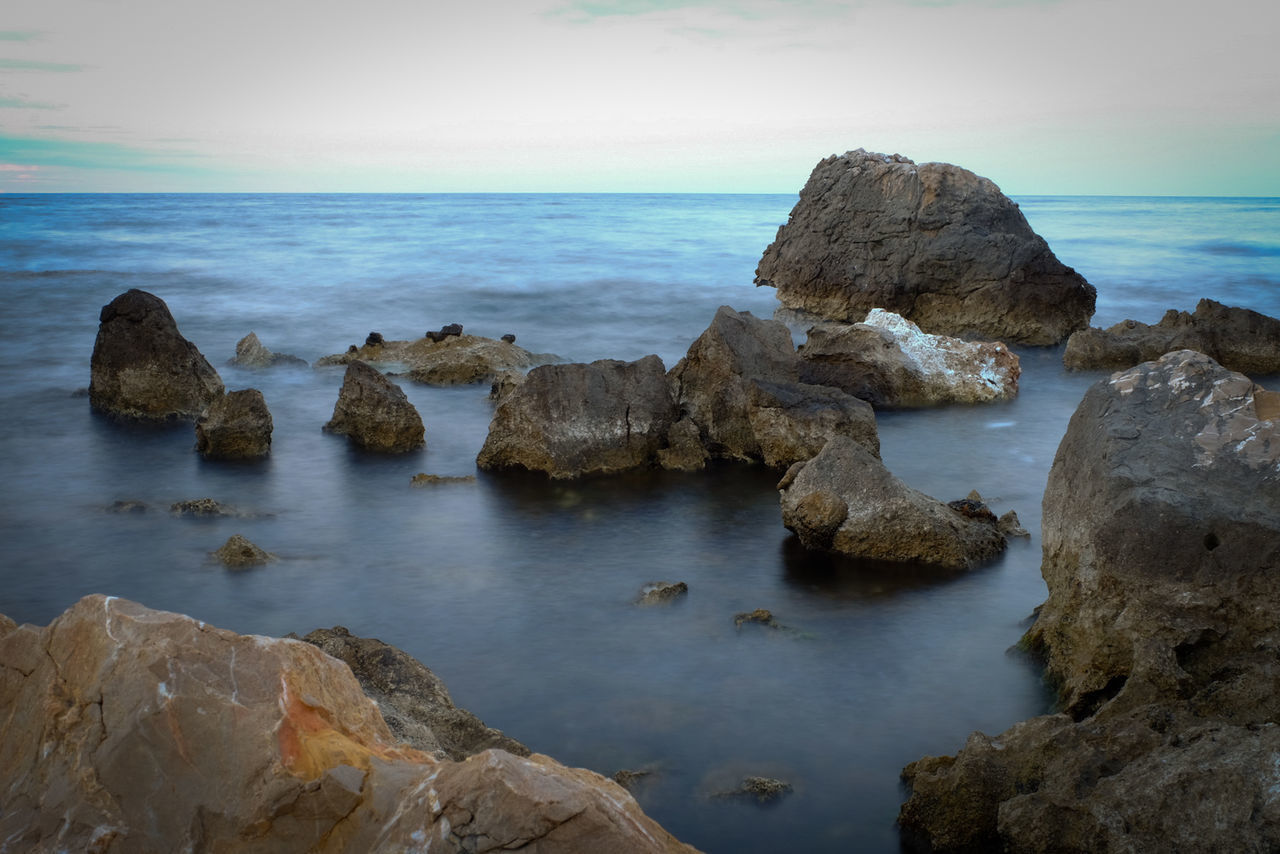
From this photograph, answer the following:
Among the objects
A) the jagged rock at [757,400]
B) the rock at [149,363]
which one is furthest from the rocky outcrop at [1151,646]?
the rock at [149,363]

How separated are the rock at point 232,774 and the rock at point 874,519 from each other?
6224 millimetres

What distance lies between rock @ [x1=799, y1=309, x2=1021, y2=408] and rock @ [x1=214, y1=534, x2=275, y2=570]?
7675mm

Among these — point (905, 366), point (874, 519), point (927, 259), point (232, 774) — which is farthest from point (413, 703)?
point (927, 259)

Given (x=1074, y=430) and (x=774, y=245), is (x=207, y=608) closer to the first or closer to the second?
(x=1074, y=430)

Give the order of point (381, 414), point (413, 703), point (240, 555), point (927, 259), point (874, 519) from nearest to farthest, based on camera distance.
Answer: point (413, 703) < point (874, 519) < point (240, 555) < point (381, 414) < point (927, 259)

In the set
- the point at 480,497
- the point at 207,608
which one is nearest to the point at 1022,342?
the point at 480,497

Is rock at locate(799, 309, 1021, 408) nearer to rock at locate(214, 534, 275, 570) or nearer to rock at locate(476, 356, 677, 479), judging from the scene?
rock at locate(476, 356, 677, 479)

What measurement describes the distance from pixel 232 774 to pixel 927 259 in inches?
795

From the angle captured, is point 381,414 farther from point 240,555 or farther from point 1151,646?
point 1151,646

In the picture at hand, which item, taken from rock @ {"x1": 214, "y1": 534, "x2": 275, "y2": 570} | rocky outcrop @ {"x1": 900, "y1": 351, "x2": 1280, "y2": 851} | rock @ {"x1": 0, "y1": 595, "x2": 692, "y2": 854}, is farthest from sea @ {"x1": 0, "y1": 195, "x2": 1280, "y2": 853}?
rock @ {"x1": 0, "y1": 595, "x2": 692, "y2": 854}

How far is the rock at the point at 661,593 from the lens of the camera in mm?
9234

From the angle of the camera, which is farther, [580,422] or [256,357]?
[256,357]

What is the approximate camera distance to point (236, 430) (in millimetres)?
13273

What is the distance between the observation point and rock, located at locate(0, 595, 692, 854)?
3342 millimetres
